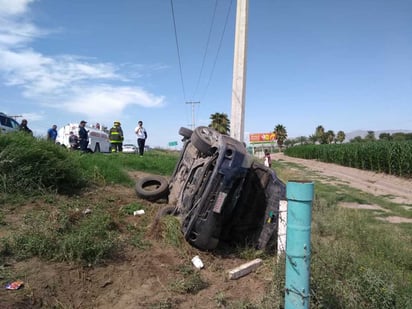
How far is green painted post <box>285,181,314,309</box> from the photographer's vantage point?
8.86 ft

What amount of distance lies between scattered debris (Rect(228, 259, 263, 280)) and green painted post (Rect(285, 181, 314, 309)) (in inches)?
74.3

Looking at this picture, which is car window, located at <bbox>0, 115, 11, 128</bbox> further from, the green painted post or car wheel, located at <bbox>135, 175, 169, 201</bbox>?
the green painted post

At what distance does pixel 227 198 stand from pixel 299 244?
248cm

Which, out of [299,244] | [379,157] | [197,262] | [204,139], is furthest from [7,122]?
[379,157]

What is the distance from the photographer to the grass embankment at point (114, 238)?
144 inches

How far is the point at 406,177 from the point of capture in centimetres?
2425

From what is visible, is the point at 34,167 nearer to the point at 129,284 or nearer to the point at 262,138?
the point at 129,284

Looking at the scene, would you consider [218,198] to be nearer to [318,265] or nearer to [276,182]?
[276,182]

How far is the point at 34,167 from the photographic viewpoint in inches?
267

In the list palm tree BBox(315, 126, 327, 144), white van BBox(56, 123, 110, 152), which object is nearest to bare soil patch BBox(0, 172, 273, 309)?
white van BBox(56, 123, 110, 152)

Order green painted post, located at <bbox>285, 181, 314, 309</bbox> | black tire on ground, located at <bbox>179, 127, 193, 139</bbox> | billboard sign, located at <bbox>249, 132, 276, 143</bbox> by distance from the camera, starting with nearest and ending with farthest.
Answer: green painted post, located at <bbox>285, 181, 314, 309</bbox> < black tire on ground, located at <bbox>179, 127, 193, 139</bbox> < billboard sign, located at <bbox>249, 132, 276, 143</bbox>

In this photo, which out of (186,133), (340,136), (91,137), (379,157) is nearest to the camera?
(186,133)

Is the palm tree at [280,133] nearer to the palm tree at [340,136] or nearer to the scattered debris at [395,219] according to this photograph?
the palm tree at [340,136]

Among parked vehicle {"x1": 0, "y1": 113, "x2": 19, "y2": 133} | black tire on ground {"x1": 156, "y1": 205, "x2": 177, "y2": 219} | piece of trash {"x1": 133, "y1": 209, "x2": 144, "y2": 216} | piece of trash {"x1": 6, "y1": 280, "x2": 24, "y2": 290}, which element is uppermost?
parked vehicle {"x1": 0, "y1": 113, "x2": 19, "y2": 133}
